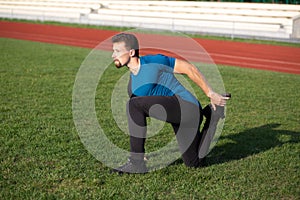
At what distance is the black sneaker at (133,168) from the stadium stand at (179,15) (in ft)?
52.7

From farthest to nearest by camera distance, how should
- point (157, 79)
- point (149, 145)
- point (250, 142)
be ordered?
1. point (250, 142)
2. point (149, 145)
3. point (157, 79)

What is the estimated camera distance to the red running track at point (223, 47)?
1321 cm

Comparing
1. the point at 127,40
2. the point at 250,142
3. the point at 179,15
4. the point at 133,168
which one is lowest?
the point at 179,15

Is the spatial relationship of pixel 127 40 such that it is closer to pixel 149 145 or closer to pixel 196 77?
pixel 196 77

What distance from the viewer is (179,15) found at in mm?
25328

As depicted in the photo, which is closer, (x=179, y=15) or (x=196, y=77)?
(x=196, y=77)

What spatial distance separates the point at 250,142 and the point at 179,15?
2051 centimetres

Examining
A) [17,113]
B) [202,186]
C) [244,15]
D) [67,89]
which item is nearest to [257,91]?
[67,89]

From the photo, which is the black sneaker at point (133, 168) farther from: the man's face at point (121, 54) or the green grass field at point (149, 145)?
the man's face at point (121, 54)

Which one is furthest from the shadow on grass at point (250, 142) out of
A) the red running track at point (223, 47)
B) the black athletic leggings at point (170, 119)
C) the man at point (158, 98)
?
the red running track at point (223, 47)

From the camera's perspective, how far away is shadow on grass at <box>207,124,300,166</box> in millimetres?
4930

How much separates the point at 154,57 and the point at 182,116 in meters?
0.62

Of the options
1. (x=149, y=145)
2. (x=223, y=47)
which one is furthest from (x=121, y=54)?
(x=223, y=47)

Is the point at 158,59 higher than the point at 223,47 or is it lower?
higher
